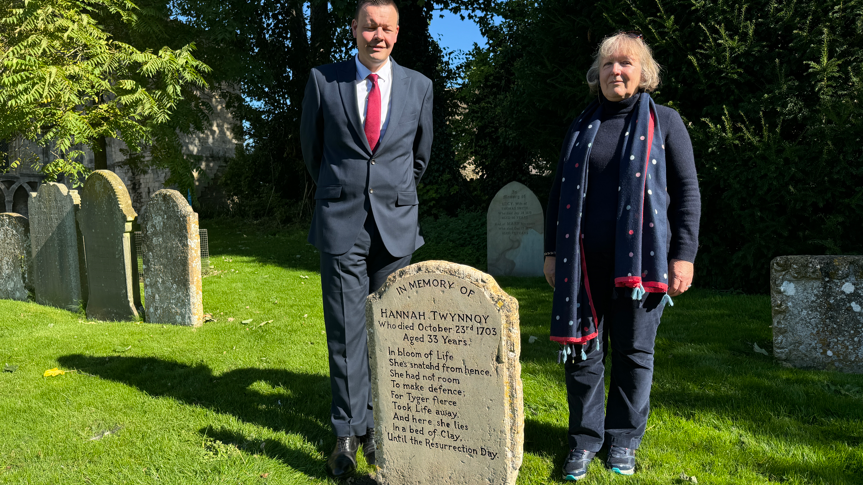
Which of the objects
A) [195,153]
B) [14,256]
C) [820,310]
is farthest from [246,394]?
[195,153]

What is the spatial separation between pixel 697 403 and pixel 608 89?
2.10 metres

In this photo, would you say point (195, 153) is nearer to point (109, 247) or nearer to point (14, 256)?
point (14, 256)

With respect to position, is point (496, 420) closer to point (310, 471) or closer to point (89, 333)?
point (310, 471)

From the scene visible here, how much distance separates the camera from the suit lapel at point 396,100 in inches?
117

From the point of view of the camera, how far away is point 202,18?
11.8 metres

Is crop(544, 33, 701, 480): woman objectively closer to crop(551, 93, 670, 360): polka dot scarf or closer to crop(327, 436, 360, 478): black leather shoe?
crop(551, 93, 670, 360): polka dot scarf

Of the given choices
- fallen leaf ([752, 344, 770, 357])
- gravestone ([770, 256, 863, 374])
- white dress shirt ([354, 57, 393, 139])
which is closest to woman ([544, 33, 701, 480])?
white dress shirt ([354, 57, 393, 139])

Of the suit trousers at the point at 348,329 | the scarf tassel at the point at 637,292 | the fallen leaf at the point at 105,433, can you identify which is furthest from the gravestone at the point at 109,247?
the scarf tassel at the point at 637,292

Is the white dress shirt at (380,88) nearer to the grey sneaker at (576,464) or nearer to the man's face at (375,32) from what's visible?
the man's face at (375,32)

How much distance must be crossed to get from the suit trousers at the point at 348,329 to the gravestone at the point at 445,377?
34cm

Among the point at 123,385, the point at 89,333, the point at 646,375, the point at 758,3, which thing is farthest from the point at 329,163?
the point at 758,3

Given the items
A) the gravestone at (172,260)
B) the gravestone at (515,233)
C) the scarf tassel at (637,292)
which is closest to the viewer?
the scarf tassel at (637,292)

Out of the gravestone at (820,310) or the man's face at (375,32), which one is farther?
the gravestone at (820,310)

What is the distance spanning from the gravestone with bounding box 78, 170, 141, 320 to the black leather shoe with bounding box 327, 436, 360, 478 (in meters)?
4.30
